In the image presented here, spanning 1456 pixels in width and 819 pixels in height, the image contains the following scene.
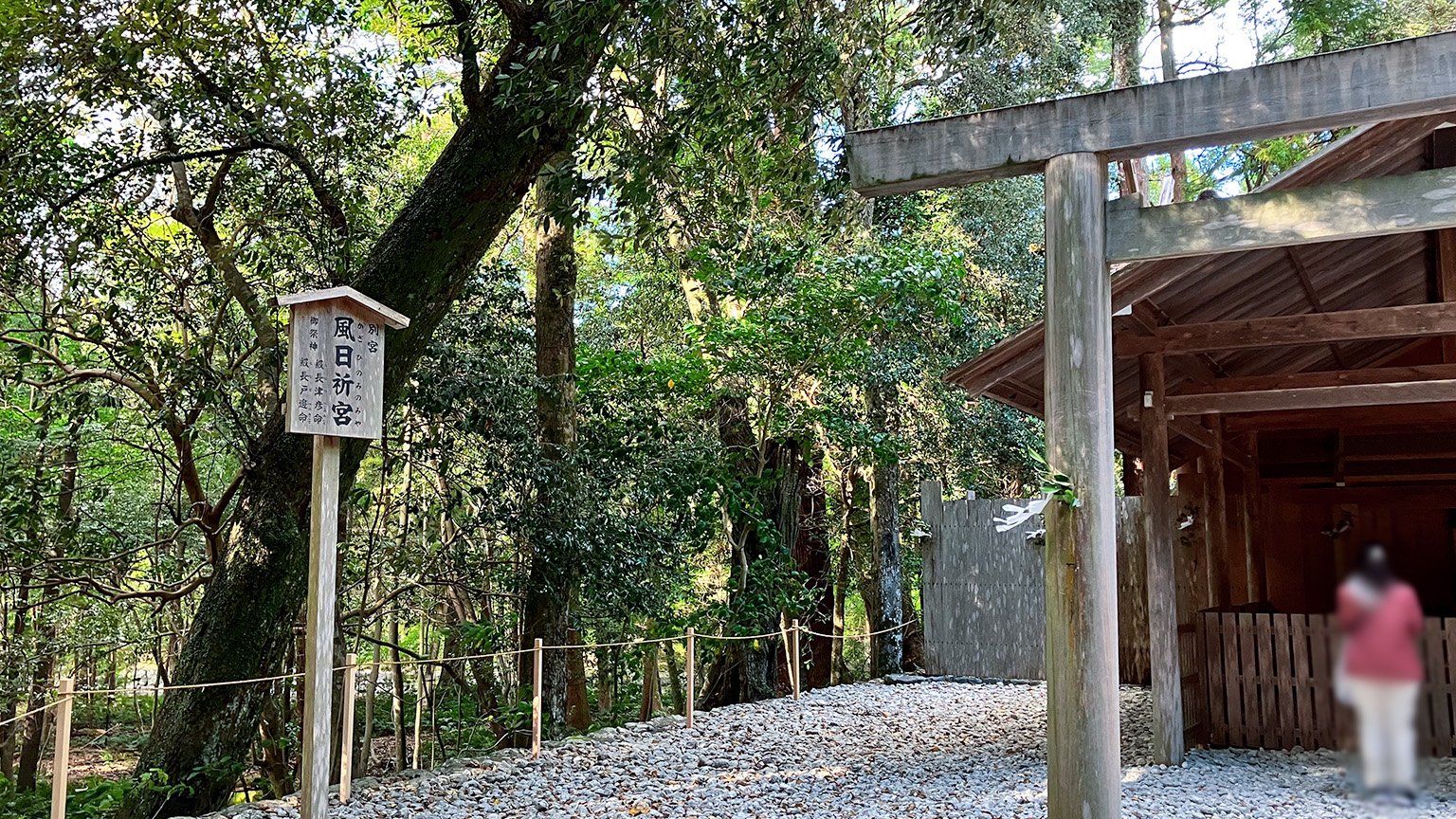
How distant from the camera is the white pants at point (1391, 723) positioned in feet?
2.32

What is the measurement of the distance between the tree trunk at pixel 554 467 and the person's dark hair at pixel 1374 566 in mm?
7048

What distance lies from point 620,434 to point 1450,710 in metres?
6.81

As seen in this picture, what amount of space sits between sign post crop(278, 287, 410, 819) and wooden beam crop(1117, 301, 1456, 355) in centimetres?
500

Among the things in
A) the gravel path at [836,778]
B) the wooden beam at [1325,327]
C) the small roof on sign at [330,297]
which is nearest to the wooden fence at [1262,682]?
the gravel path at [836,778]

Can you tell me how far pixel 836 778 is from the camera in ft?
23.9


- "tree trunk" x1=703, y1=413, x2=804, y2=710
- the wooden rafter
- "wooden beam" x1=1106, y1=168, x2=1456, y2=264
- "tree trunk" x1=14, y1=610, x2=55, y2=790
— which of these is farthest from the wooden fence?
"tree trunk" x1=14, y1=610, x2=55, y2=790

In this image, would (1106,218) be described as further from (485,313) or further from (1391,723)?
(485,313)

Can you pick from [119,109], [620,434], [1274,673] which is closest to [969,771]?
[1274,673]

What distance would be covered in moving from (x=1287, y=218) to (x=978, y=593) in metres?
8.52

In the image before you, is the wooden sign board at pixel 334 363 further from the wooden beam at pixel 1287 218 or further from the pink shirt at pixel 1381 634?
the pink shirt at pixel 1381 634

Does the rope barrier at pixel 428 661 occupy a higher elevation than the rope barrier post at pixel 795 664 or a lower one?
higher

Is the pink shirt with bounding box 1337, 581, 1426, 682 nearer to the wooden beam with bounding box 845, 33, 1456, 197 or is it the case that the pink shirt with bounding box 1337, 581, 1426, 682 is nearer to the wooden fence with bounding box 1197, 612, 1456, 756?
the wooden beam with bounding box 845, 33, 1456, 197

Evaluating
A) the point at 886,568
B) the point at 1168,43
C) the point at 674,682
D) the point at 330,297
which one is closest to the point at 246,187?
the point at 330,297

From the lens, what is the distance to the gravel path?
20.3ft
